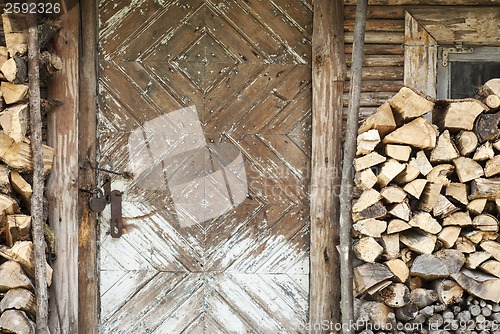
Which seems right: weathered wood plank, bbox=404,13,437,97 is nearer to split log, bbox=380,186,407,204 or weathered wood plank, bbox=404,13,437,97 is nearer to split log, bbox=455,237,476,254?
split log, bbox=380,186,407,204

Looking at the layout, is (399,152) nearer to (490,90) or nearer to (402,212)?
(402,212)

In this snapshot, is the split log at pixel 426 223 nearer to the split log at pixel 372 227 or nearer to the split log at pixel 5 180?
the split log at pixel 372 227

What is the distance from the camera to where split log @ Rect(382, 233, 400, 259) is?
160 inches

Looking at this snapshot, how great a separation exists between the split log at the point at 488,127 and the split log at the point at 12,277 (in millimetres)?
2809

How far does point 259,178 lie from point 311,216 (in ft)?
1.38

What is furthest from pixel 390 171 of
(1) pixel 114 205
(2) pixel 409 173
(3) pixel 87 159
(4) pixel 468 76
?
(3) pixel 87 159

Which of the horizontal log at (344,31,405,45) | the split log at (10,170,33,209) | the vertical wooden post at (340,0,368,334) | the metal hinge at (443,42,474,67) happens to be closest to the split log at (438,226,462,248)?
the vertical wooden post at (340,0,368,334)

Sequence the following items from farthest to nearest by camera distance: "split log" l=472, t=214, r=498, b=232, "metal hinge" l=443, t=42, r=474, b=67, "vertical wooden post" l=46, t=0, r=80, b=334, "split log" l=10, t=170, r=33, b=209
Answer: "metal hinge" l=443, t=42, r=474, b=67, "vertical wooden post" l=46, t=0, r=80, b=334, "split log" l=10, t=170, r=33, b=209, "split log" l=472, t=214, r=498, b=232

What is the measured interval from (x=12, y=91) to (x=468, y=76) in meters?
2.92

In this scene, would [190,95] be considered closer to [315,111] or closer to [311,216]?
[315,111]

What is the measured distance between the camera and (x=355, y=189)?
434 centimetres

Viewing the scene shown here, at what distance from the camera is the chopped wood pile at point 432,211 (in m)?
4.04

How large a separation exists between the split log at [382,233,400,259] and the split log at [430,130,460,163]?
51 cm

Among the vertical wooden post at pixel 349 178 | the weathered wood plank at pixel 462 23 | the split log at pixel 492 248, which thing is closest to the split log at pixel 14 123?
the vertical wooden post at pixel 349 178
